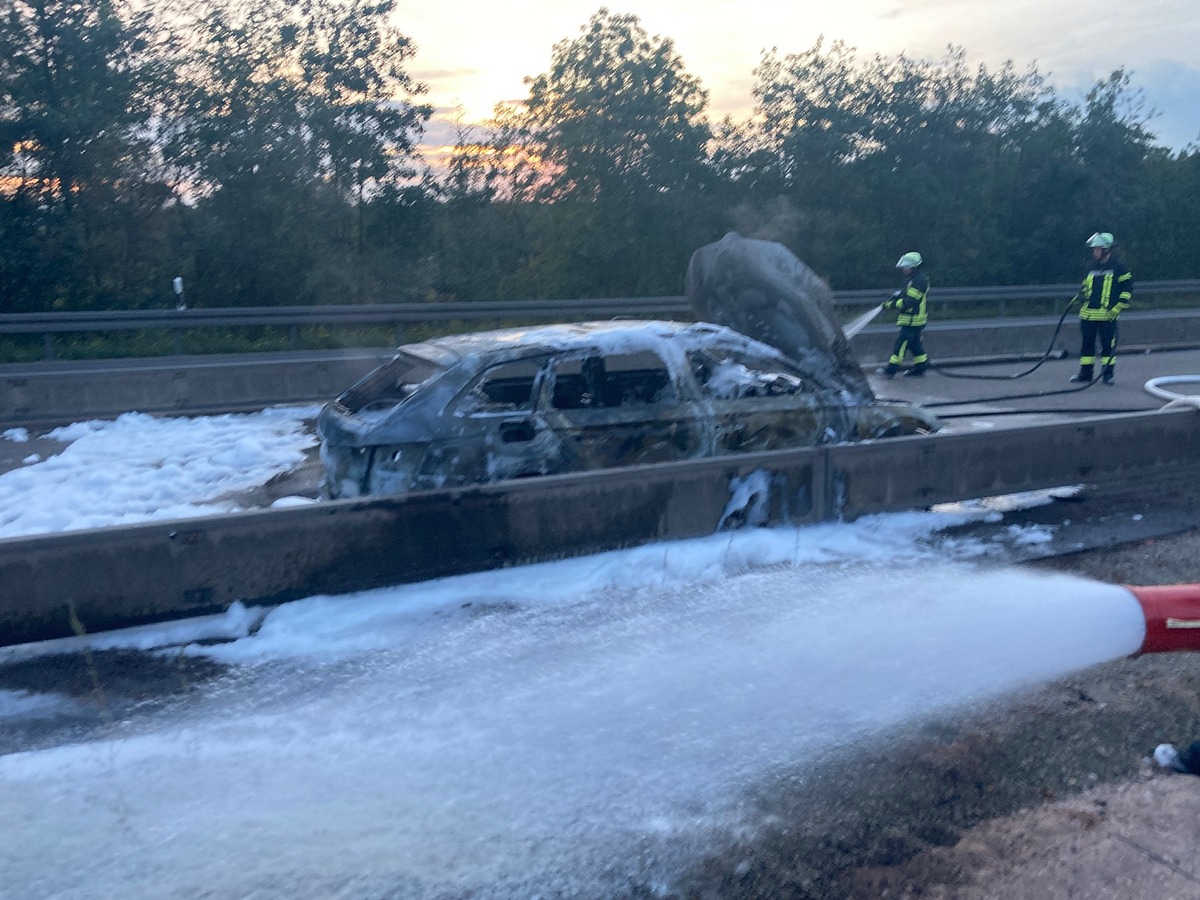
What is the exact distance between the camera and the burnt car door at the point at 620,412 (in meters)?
7.02

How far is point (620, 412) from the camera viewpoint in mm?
7188

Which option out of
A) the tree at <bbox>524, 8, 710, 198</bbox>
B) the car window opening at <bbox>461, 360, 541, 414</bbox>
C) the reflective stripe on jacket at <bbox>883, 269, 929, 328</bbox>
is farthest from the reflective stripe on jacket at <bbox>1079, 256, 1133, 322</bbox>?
the tree at <bbox>524, 8, 710, 198</bbox>

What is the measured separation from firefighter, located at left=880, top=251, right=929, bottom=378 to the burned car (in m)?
7.62

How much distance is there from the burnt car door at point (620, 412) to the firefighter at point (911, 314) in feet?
27.1

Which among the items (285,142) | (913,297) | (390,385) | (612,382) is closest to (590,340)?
(612,382)

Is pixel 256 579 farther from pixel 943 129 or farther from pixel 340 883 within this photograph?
pixel 943 129

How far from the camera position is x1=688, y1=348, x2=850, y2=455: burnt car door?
750cm

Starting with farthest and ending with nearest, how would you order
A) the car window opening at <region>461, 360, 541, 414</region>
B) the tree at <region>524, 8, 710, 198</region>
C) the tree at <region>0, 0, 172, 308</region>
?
the tree at <region>524, 8, 710, 198</region>, the tree at <region>0, 0, 172, 308</region>, the car window opening at <region>461, 360, 541, 414</region>

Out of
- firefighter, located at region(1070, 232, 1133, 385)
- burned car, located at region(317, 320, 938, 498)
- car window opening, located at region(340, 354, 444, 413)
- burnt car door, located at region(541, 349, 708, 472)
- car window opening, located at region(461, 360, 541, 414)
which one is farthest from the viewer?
firefighter, located at region(1070, 232, 1133, 385)

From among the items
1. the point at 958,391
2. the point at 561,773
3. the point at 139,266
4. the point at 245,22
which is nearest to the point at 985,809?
the point at 561,773

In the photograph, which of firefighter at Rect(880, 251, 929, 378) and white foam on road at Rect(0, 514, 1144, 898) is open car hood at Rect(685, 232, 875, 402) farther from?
firefighter at Rect(880, 251, 929, 378)

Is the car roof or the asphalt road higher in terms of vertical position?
the car roof

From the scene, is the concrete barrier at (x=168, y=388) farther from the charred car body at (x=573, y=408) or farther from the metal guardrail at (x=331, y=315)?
the charred car body at (x=573, y=408)

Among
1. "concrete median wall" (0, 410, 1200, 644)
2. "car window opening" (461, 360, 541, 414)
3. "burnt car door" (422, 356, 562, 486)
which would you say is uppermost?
"car window opening" (461, 360, 541, 414)
